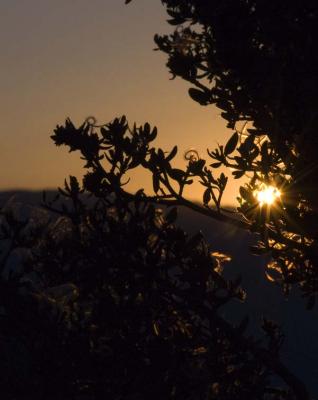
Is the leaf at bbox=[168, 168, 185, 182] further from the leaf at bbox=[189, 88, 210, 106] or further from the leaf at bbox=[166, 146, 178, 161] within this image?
the leaf at bbox=[189, 88, 210, 106]

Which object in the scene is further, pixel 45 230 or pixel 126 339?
pixel 45 230

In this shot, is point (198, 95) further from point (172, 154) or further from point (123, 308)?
point (123, 308)

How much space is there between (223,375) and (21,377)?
17565 millimetres

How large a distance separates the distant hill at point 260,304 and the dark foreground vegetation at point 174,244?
294ft

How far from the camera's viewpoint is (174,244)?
25.4ft

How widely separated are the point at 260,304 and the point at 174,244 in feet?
351

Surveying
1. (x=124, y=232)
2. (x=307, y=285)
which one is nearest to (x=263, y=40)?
(x=124, y=232)

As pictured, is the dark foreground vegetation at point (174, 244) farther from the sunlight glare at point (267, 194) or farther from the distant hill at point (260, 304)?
the distant hill at point (260, 304)

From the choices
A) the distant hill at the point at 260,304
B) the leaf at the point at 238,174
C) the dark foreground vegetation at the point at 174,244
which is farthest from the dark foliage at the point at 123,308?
the distant hill at the point at 260,304

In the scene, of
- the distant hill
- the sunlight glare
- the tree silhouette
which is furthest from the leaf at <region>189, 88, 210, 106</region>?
the distant hill

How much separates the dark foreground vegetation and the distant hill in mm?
89695

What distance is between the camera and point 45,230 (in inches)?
372

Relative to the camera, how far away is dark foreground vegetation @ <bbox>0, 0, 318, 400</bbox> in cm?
749

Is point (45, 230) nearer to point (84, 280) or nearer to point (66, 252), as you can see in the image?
point (66, 252)
